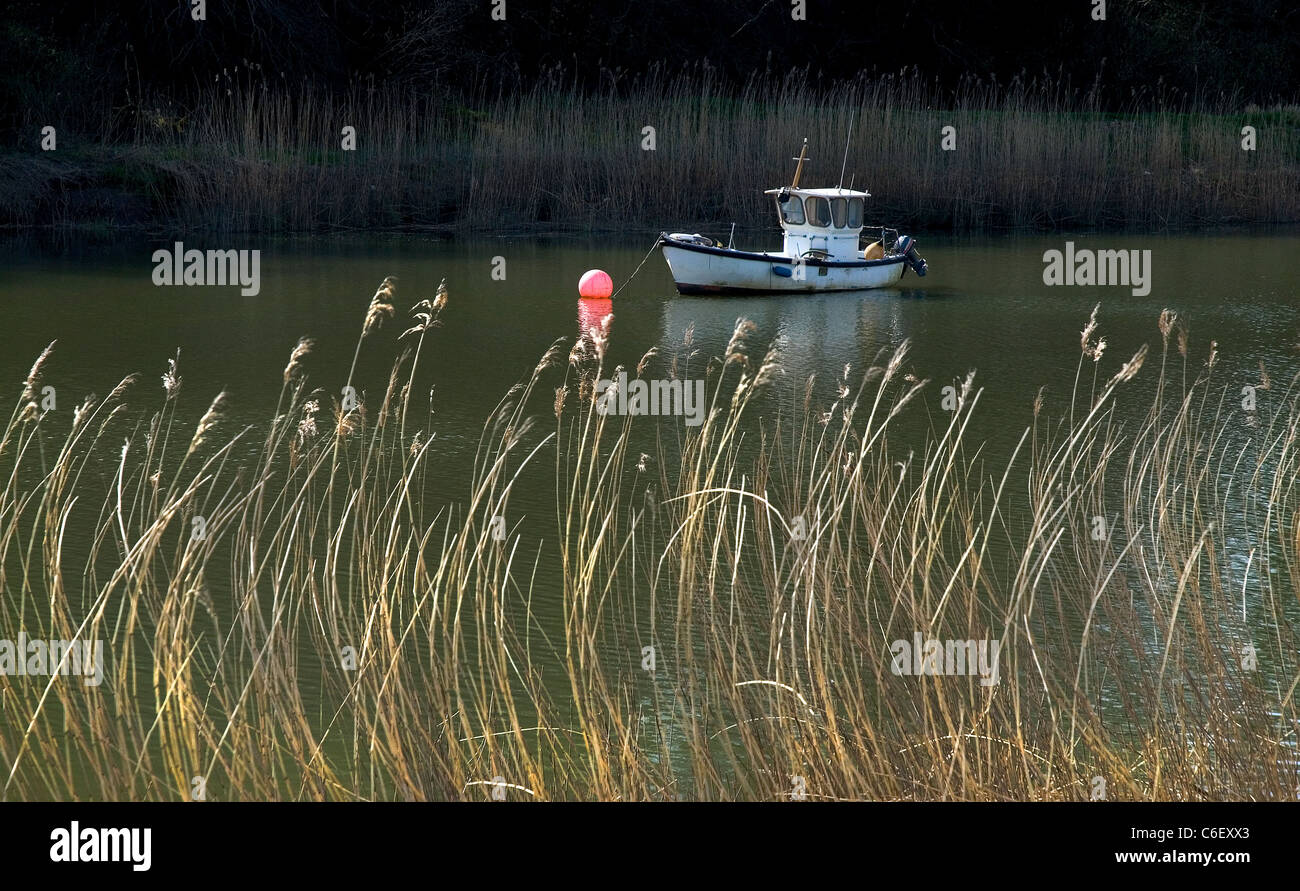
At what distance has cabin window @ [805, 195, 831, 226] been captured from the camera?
16141mm

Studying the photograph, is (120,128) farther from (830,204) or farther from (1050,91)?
(1050,91)

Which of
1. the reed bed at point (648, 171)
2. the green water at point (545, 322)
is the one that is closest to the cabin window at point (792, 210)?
the green water at point (545, 322)

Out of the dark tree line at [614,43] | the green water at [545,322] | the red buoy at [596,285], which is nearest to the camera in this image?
the green water at [545,322]

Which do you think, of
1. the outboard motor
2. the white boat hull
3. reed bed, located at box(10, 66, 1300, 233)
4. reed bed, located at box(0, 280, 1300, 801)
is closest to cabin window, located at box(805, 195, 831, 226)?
the white boat hull

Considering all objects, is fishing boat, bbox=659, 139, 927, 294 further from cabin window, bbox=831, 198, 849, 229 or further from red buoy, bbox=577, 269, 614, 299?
red buoy, bbox=577, 269, 614, 299

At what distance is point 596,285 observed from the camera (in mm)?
14938

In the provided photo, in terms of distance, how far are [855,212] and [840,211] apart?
0.19 m

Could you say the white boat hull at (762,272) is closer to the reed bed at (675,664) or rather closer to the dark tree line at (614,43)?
the dark tree line at (614,43)

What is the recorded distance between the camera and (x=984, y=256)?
62.2ft

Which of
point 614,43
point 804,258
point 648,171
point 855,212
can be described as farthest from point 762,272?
point 614,43

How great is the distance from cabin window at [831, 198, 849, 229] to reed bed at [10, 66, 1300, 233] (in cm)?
400

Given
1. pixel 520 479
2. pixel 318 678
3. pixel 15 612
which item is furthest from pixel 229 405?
pixel 318 678

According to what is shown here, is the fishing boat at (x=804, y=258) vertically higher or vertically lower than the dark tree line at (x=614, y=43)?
lower

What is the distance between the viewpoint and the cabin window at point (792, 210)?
53.2ft
